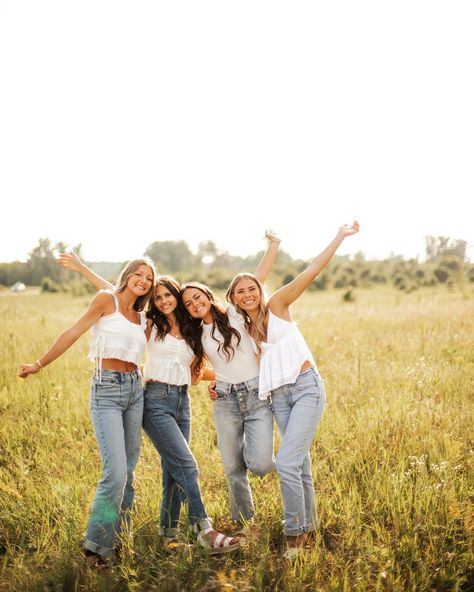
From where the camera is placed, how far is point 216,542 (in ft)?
11.5

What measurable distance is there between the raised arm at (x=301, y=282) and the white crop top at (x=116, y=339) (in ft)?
3.74

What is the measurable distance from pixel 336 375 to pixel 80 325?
15.5ft

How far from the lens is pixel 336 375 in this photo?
7422 mm

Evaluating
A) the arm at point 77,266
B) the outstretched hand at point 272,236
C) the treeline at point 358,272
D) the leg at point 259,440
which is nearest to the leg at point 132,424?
the leg at point 259,440

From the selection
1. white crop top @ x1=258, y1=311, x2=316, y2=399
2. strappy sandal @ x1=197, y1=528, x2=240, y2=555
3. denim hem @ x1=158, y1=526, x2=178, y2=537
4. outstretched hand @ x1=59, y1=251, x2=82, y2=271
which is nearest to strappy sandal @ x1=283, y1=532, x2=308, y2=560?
strappy sandal @ x1=197, y1=528, x2=240, y2=555

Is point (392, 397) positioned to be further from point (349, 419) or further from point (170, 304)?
point (170, 304)

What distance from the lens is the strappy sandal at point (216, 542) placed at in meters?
3.45

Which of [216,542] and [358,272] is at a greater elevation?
[358,272]

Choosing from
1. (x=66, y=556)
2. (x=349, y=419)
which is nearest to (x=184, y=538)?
(x=66, y=556)

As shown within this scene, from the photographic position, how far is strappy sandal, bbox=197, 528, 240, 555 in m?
3.45

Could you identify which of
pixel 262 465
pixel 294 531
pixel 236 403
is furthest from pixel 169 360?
pixel 294 531

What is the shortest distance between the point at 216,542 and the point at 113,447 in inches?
41.0

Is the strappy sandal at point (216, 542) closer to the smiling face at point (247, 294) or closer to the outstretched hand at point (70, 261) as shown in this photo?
the smiling face at point (247, 294)

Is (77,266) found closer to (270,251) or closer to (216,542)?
(270,251)
